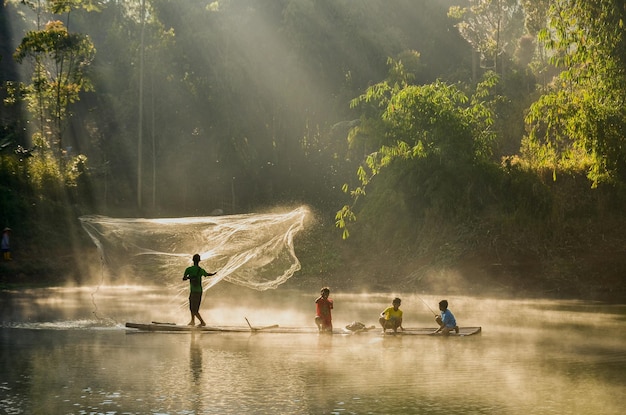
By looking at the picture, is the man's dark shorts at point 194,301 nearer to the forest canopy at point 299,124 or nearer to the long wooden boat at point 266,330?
the long wooden boat at point 266,330

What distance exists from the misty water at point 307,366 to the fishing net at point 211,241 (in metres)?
1.83

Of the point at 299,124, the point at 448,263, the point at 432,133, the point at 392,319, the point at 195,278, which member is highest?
the point at 299,124

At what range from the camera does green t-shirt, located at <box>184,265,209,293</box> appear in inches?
848

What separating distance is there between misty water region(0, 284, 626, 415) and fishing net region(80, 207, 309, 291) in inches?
72.2

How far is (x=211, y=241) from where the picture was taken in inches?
915

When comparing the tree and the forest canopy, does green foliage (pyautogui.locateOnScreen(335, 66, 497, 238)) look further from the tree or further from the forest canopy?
the tree

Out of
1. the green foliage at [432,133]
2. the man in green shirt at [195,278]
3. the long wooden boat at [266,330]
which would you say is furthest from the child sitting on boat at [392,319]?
the green foliage at [432,133]

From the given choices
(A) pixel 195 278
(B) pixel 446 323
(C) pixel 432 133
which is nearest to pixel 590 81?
(C) pixel 432 133

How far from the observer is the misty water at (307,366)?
495 inches

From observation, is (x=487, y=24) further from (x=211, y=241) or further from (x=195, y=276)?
(x=195, y=276)

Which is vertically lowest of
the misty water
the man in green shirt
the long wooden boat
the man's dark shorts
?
the misty water

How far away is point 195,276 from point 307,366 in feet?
20.3

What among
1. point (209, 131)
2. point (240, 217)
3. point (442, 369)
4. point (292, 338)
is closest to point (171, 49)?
point (209, 131)

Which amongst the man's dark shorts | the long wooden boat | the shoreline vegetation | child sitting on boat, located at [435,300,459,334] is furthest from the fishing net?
the shoreline vegetation
